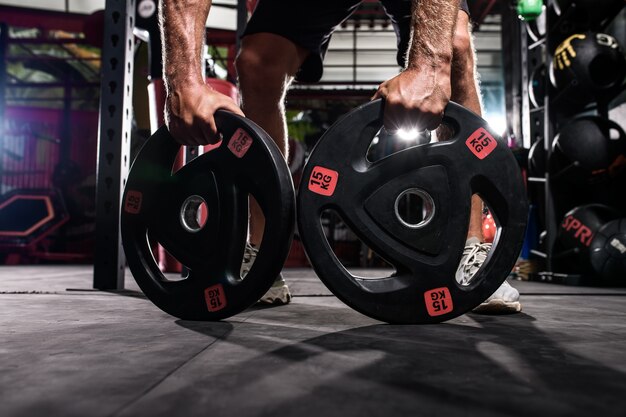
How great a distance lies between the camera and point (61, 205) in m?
5.67

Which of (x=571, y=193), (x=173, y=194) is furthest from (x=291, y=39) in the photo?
(x=571, y=193)

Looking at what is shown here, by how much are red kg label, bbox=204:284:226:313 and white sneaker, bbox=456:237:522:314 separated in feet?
1.76

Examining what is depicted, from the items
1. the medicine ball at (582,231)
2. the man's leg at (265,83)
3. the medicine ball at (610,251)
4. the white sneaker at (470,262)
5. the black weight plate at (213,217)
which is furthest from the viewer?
the medicine ball at (582,231)

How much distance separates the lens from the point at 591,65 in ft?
9.29

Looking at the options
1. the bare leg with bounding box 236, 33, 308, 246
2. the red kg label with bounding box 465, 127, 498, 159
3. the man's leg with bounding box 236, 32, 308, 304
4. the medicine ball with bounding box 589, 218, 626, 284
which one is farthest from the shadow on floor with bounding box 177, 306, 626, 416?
the medicine ball with bounding box 589, 218, 626, 284

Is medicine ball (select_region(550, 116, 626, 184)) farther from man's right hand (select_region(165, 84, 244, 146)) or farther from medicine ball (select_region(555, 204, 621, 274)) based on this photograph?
man's right hand (select_region(165, 84, 244, 146))

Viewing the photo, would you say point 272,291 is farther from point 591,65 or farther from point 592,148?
point 591,65

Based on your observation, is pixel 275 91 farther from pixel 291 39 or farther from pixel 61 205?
pixel 61 205

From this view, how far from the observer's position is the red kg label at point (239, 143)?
3.17 feet

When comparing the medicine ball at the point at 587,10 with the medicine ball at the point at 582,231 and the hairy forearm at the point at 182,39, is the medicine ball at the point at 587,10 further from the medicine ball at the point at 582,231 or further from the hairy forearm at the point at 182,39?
the hairy forearm at the point at 182,39

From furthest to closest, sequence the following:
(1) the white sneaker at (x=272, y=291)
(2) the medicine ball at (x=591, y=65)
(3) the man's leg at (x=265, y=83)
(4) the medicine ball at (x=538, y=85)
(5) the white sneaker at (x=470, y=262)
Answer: (4) the medicine ball at (x=538, y=85) < (2) the medicine ball at (x=591, y=65) < (3) the man's leg at (x=265, y=83) < (1) the white sneaker at (x=272, y=291) < (5) the white sneaker at (x=470, y=262)

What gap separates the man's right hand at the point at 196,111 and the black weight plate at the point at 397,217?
21 centimetres

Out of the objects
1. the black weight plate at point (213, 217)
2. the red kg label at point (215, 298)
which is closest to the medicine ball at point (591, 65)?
the black weight plate at point (213, 217)

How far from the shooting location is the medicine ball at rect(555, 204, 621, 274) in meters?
2.71
